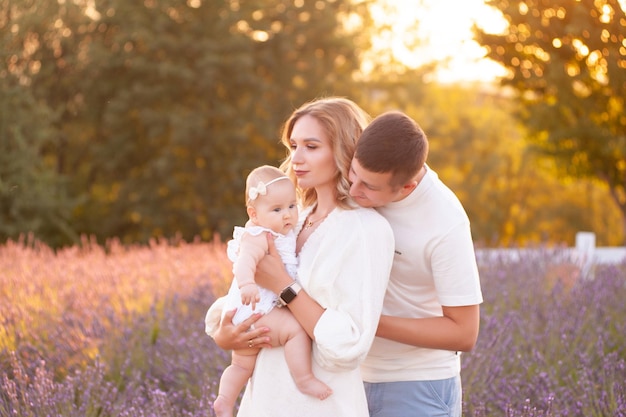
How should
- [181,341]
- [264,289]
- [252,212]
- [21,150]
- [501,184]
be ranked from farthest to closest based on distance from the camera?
[501,184] < [21,150] < [181,341] < [252,212] < [264,289]

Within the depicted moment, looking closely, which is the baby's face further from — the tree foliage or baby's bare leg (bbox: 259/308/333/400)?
the tree foliage

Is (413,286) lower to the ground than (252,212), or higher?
lower

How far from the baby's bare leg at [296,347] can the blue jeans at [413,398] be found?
1.09ft

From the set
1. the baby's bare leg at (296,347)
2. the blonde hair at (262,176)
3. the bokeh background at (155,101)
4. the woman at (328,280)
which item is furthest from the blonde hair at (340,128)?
the bokeh background at (155,101)

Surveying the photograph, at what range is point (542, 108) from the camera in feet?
48.0

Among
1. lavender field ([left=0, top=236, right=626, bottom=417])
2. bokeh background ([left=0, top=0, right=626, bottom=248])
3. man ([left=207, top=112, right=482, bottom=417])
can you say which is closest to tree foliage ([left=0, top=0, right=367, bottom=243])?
bokeh background ([left=0, top=0, right=626, bottom=248])

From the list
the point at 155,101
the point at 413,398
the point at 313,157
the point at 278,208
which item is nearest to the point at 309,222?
the point at 278,208

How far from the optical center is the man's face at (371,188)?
Result: 2654 mm

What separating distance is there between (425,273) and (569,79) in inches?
461

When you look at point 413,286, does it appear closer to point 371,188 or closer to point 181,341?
point 371,188

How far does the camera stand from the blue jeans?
288cm

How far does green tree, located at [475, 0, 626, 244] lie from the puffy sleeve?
31.4ft

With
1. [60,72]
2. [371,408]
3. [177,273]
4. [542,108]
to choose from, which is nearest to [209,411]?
[371,408]

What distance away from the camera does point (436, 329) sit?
9.15ft
